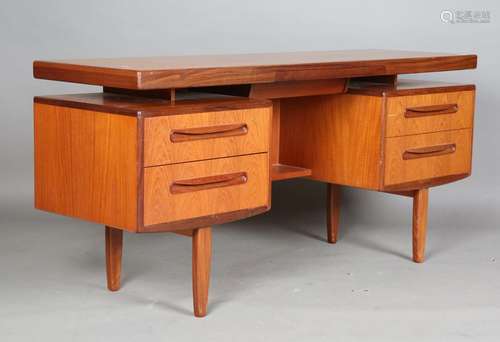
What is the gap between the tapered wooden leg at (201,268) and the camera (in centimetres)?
315

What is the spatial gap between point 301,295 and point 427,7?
1844 millimetres

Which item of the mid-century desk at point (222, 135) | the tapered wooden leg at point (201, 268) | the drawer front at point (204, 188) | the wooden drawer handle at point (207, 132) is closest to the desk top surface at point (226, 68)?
the mid-century desk at point (222, 135)

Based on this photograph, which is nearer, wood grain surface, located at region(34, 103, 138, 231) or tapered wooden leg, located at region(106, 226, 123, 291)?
wood grain surface, located at region(34, 103, 138, 231)

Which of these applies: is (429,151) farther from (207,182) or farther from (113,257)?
(113,257)

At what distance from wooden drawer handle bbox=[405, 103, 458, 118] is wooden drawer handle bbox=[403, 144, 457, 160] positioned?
115mm

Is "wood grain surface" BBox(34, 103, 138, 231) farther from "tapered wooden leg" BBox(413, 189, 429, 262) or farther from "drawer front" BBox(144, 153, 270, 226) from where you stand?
"tapered wooden leg" BBox(413, 189, 429, 262)

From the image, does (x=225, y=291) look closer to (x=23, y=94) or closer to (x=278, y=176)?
(x=278, y=176)

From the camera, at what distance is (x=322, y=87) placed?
3559 mm

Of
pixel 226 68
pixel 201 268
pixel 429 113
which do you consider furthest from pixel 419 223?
pixel 226 68

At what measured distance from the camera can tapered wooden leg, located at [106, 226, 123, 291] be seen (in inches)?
136

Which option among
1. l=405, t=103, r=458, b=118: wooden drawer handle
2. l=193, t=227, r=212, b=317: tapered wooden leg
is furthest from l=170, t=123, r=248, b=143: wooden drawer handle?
l=405, t=103, r=458, b=118: wooden drawer handle

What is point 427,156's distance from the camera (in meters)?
3.75

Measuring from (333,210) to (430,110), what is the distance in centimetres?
64

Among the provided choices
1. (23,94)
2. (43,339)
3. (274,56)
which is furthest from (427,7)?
(43,339)
